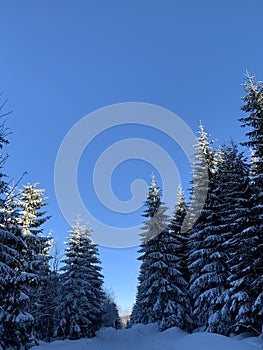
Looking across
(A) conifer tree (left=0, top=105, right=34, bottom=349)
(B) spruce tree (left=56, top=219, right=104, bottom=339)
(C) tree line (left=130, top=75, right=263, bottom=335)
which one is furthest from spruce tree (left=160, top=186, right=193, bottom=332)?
(A) conifer tree (left=0, top=105, right=34, bottom=349)

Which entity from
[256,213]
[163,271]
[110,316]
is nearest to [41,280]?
[163,271]

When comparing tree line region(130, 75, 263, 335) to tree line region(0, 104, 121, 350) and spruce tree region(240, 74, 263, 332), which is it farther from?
tree line region(0, 104, 121, 350)

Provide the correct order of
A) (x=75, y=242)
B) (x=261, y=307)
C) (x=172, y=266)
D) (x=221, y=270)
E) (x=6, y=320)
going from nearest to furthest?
1. (x=6, y=320)
2. (x=261, y=307)
3. (x=221, y=270)
4. (x=172, y=266)
5. (x=75, y=242)

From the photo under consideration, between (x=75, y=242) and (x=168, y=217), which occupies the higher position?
(x=168, y=217)

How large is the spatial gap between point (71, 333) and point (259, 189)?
21.2 meters

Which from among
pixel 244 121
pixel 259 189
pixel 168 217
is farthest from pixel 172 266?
pixel 244 121

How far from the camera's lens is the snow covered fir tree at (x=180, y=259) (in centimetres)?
1396

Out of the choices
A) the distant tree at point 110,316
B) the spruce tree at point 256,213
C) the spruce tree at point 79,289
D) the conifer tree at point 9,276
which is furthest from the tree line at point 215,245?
the distant tree at point 110,316

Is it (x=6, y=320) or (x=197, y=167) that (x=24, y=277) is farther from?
(x=197, y=167)

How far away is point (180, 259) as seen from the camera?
91.9ft

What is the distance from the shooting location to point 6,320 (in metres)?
12.1

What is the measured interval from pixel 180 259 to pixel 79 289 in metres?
10.0

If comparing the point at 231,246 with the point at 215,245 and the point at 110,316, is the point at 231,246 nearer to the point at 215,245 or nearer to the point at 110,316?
the point at 215,245

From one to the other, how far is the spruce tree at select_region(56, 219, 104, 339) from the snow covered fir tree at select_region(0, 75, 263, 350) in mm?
102
